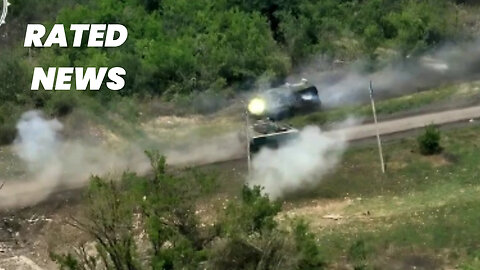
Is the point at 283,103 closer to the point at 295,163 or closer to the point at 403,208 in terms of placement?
the point at 295,163

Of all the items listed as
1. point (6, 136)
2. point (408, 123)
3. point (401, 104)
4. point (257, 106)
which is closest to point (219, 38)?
point (257, 106)

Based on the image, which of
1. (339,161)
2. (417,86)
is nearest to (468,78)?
(417,86)

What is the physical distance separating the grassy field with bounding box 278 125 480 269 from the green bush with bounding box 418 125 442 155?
0.33 metres

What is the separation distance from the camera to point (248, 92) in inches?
1678

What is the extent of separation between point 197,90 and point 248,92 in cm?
266

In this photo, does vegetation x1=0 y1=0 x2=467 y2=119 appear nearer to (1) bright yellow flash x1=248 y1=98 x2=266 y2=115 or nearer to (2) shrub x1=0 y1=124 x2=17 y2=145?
(2) shrub x1=0 y1=124 x2=17 y2=145

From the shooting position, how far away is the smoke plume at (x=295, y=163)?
31.9 meters

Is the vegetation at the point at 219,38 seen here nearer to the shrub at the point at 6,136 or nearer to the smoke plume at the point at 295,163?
the shrub at the point at 6,136

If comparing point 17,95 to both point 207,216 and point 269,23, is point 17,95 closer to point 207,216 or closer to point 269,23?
point 207,216

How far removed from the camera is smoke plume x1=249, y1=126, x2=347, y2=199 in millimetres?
31906

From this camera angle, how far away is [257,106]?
3903 centimetres

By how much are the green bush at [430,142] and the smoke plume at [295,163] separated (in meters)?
3.27

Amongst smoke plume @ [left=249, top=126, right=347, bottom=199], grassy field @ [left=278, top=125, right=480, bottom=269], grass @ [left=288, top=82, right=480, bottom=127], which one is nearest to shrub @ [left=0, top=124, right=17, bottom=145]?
smoke plume @ [left=249, top=126, right=347, bottom=199]

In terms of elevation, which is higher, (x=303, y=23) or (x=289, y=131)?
(x=303, y=23)
